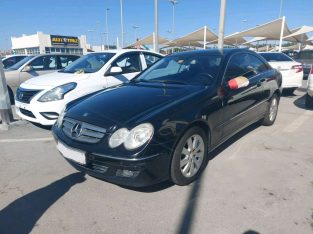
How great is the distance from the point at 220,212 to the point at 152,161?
0.84m

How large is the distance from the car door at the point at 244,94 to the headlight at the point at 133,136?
4.54 feet

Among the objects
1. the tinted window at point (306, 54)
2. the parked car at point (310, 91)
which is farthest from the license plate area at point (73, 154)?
the tinted window at point (306, 54)

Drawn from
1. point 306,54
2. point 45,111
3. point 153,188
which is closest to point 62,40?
point 306,54

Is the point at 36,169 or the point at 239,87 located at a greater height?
the point at 239,87

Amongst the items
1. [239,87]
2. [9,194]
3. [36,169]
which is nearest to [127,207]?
[9,194]

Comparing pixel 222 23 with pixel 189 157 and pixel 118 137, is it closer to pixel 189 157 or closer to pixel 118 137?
pixel 189 157

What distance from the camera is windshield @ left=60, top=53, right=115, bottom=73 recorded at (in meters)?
5.80

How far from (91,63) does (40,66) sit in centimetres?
288

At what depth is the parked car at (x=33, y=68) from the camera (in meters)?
7.84

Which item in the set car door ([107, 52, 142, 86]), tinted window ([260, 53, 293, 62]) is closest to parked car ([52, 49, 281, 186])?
car door ([107, 52, 142, 86])

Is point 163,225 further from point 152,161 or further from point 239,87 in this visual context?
point 239,87

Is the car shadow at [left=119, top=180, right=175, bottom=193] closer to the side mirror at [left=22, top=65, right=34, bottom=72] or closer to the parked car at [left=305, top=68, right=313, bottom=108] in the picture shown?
the parked car at [left=305, top=68, right=313, bottom=108]

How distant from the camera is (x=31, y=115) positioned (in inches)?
206

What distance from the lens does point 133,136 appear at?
105 inches
